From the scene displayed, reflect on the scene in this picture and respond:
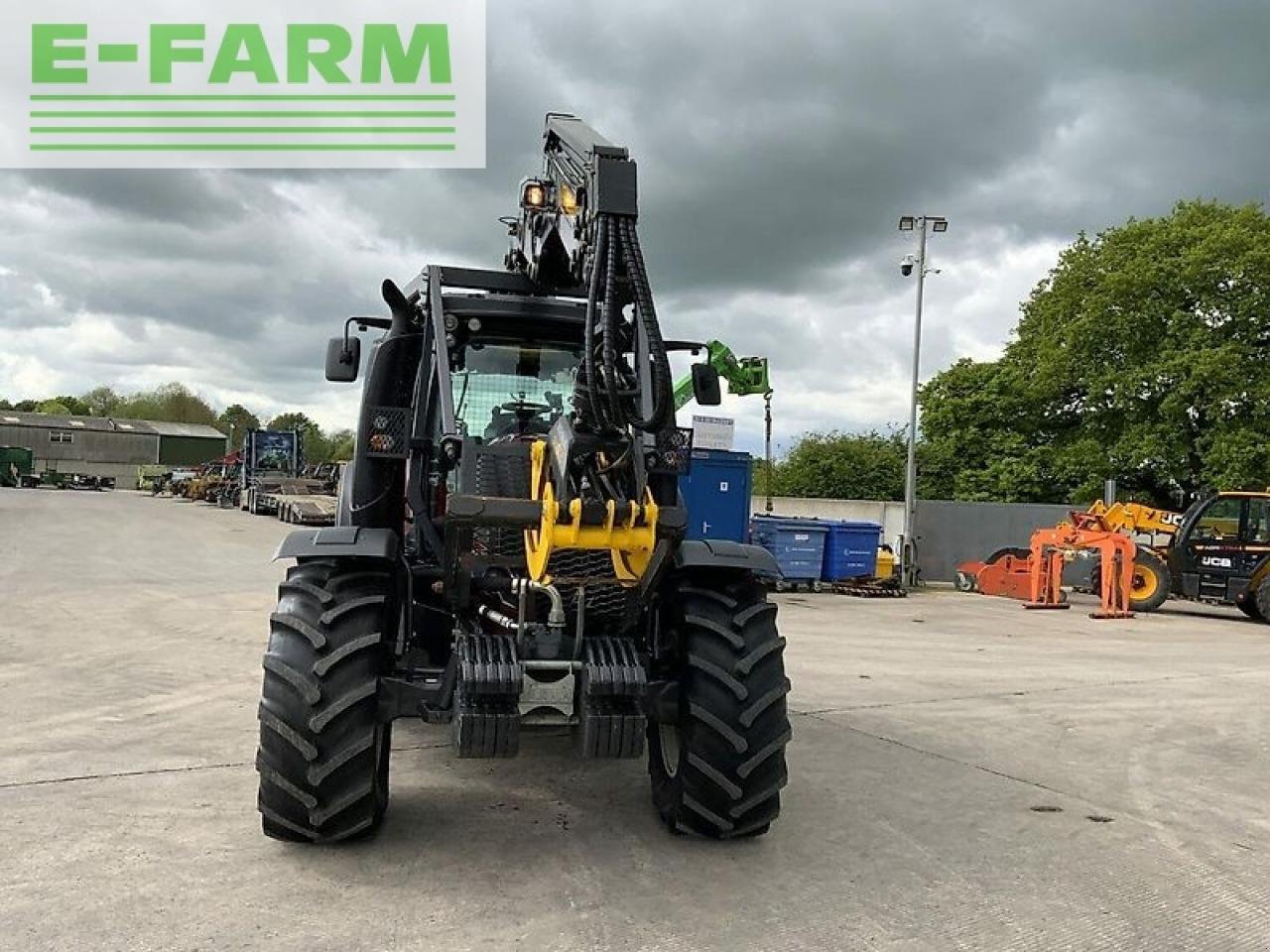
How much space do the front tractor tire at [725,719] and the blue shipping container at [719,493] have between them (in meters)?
13.9

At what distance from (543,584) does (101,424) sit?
99.5 meters

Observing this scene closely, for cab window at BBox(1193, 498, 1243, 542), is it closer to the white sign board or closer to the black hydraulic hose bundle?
the white sign board

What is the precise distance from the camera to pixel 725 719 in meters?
4.83

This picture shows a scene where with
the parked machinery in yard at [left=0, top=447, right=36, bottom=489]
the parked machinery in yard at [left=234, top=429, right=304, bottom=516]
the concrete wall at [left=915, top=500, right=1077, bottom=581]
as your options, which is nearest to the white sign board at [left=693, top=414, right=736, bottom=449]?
the concrete wall at [left=915, top=500, right=1077, bottom=581]

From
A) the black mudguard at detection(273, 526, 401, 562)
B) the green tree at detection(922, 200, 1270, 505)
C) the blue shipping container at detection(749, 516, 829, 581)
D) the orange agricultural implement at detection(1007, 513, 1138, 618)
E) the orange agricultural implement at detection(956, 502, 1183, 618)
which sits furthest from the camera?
the green tree at detection(922, 200, 1270, 505)

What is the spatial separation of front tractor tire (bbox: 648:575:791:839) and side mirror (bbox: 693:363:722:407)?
1.46 m

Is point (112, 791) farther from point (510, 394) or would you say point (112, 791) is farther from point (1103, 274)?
point (1103, 274)

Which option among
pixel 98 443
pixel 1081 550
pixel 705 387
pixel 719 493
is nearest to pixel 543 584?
pixel 705 387

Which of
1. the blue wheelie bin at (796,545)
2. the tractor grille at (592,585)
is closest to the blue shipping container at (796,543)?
the blue wheelie bin at (796,545)

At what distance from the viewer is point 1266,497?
1864cm

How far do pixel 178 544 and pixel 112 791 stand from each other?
19602 mm

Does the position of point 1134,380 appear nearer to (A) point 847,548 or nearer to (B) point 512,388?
(A) point 847,548

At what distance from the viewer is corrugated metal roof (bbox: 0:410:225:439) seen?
89.5 m

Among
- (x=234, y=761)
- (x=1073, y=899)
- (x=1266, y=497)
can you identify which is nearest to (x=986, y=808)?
(x=1073, y=899)
